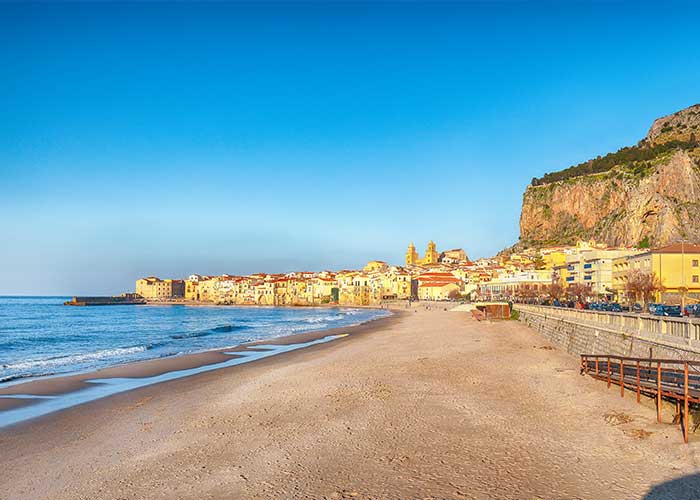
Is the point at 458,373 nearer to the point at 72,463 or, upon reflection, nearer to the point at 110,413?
the point at 110,413

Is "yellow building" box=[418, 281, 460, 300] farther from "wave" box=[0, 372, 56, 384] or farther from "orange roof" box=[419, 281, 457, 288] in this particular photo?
"wave" box=[0, 372, 56, 384]

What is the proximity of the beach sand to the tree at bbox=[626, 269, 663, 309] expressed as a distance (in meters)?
36.1

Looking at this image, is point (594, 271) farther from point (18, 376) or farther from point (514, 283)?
point (18, 376)

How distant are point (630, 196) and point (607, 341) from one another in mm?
118314

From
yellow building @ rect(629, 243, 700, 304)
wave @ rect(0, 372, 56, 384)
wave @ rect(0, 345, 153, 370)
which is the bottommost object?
wave @ rect(0, 345, 153, 370)

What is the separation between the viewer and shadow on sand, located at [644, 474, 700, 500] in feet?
26.8

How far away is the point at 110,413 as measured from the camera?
48.7 ft

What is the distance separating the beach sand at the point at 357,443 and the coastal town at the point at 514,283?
23921mm

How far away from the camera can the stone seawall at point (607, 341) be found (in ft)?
48.2

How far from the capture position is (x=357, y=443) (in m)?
11.2

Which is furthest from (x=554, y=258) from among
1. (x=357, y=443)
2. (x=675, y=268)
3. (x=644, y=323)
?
(x=357, y=443)

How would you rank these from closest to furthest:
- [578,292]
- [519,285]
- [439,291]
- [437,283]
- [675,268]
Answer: [675,268]
[578,292]
[519,285]
[439,291]
[437,283]

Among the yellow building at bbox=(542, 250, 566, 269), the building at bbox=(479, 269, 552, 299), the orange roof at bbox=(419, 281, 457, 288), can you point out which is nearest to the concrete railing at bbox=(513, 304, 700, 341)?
the building at bbox=(479, 269, 552, 299)

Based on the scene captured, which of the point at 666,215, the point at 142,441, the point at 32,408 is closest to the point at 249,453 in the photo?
the point at 142,441
